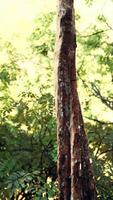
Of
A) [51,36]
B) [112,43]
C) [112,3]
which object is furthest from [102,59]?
[112,3]

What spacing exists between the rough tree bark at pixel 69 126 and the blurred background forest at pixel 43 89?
4.89ft

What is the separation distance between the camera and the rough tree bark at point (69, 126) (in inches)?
198

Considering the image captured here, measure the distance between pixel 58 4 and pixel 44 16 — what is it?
12.4ft

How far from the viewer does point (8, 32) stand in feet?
31.0

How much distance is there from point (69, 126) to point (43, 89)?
2869mm

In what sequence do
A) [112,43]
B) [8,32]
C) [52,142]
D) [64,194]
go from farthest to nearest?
[8,32], [112,43], [52,142], [64,194]

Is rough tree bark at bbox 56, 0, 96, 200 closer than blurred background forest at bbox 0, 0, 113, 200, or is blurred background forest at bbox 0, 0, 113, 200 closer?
rough tree bark at bbox 56, 0, 96, 200

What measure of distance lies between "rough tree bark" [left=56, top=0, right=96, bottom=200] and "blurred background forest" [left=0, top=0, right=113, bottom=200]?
1491 mm

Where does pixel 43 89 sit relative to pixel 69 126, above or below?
above

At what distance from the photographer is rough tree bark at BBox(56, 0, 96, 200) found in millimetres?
5039

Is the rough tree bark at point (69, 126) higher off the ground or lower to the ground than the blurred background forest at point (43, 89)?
lower

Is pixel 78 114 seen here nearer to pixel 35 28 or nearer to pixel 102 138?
pixel 102 138

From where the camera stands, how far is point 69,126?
Result: 5.15 m

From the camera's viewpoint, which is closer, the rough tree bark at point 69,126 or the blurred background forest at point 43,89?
the rough tree bark at point 69,126
